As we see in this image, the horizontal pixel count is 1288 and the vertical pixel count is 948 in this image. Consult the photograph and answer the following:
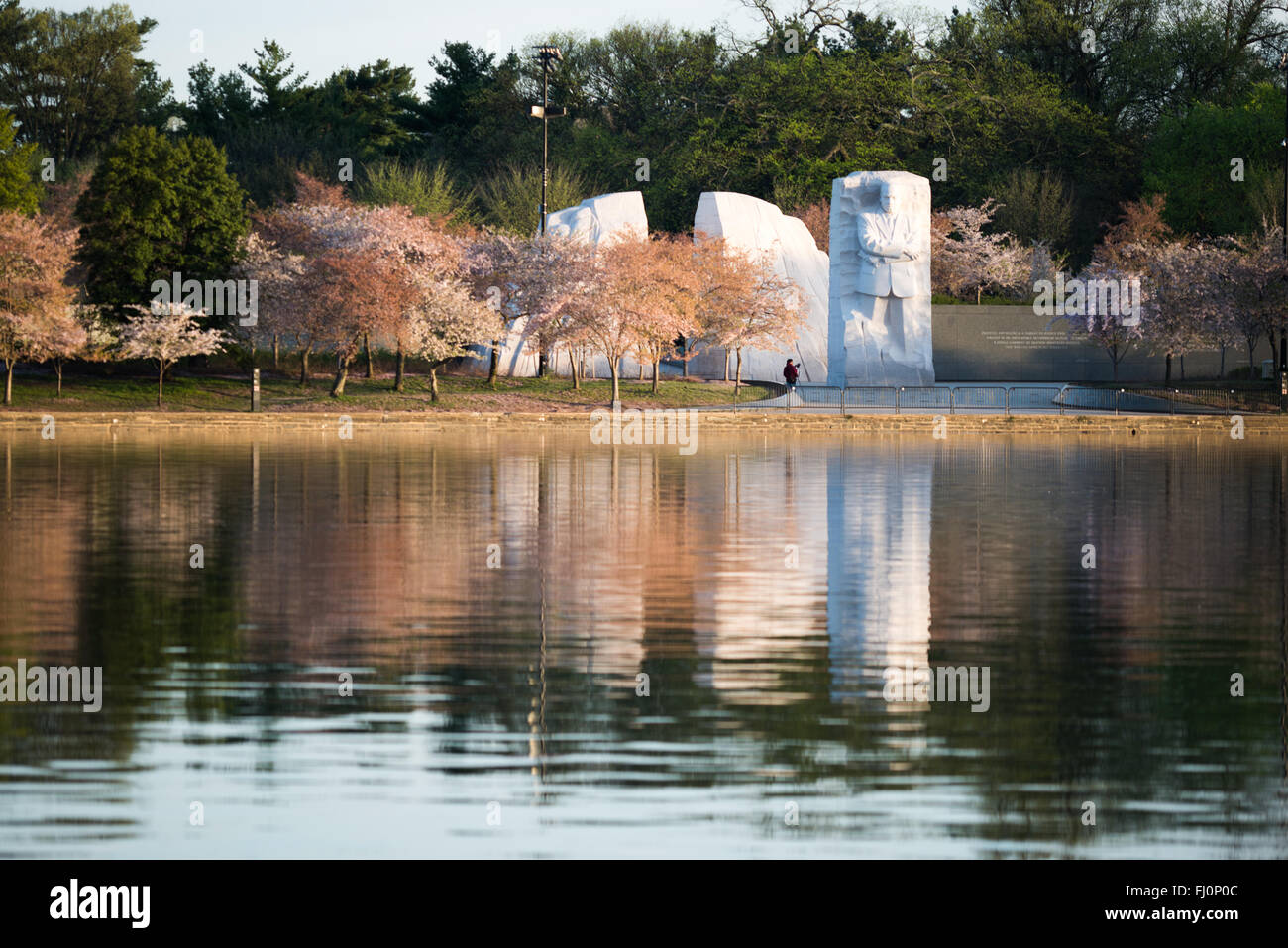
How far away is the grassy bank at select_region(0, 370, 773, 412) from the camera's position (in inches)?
2089

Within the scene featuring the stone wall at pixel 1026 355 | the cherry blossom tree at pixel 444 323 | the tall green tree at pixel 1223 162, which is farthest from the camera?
the tall green tree at pixel 1223 162

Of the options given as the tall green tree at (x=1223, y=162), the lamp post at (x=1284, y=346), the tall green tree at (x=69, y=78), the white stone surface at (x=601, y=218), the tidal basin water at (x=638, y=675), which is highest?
the tall green tree at (x=69, y=78)

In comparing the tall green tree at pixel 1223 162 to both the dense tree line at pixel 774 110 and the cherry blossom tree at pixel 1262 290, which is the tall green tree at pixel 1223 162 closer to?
the dense tree line at pixel 774 110

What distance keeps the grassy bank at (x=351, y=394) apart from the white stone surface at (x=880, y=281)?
464 centimetres

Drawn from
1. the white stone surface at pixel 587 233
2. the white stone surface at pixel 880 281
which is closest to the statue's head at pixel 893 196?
the white stone surface at pixel 880 281

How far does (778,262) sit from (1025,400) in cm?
1456

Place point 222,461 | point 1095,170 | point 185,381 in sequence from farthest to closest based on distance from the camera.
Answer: point 1095,170
point 185,381
point 222,461

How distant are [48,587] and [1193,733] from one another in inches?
442

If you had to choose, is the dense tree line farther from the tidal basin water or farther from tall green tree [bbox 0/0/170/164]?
the tidal basin water

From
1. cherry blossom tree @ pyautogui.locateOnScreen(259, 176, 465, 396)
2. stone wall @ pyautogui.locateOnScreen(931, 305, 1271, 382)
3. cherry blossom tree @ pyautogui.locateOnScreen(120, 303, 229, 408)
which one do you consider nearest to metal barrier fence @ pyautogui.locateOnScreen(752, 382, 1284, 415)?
stone wall @ pyautogui.locateOnScreen(931, 305, 1271, 382)

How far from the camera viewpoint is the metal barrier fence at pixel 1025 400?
2200 inches

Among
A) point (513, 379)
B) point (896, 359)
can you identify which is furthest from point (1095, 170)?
point (513, 379)

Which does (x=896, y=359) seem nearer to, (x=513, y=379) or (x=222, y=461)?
(x=513, y=379)

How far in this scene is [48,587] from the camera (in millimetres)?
16266
